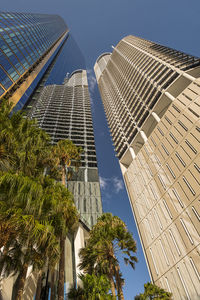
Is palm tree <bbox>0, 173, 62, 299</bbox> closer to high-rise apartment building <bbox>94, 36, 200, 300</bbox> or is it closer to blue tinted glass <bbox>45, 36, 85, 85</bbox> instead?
high-rise apartment building <bbox>94, 36, 200, 300</bbox>

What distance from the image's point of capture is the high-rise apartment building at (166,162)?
22.3 meters

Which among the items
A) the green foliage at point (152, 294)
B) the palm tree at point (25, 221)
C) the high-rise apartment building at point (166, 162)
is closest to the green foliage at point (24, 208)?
the palm tree at point (25, 221)

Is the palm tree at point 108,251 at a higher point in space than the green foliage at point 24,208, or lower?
lower

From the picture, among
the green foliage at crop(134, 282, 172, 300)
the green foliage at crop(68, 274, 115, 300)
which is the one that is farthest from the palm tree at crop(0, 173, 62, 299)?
the green foliage at crop(134, 282, 172, 300)

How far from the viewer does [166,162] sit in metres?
30.9

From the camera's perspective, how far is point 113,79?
79.1 meters

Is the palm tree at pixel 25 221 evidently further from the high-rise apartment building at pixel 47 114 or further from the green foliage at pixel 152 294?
the green foliage at pixel 152 294

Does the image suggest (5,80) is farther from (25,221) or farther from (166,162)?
(166,162)

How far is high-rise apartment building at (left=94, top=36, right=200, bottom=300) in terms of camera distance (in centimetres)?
2228

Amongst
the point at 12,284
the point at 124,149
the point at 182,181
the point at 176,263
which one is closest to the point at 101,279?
the point at 12,284

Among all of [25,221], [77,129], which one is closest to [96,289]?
[25,221]

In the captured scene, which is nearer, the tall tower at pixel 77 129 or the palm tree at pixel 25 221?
the palm tree at pixel 25 221

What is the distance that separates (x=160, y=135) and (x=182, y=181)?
40.6ft

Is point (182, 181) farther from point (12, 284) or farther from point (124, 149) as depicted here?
point (124, 149)
